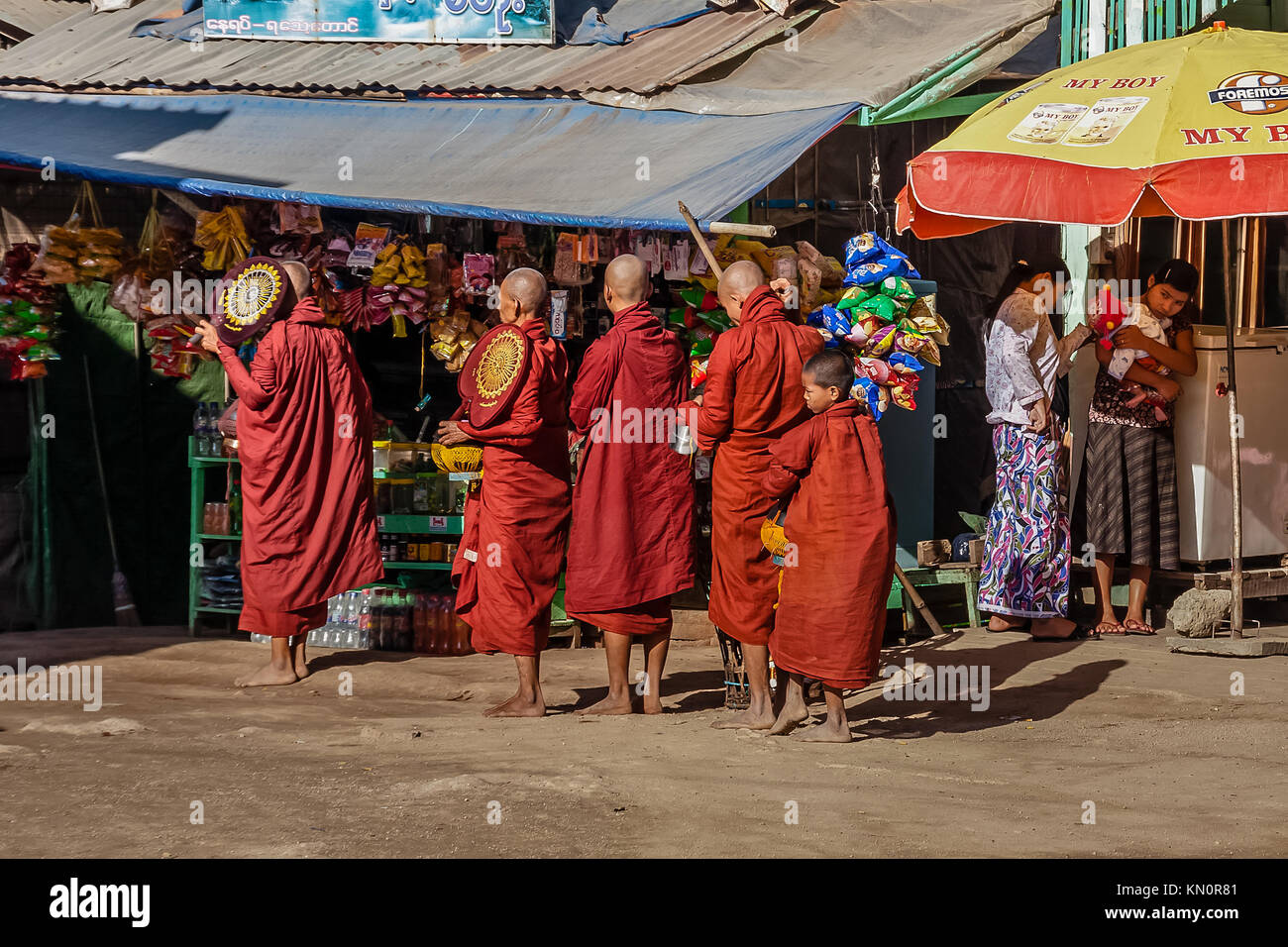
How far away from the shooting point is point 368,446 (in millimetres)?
7871

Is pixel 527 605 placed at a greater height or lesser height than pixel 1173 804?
greater

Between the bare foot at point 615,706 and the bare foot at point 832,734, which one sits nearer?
the bare foot at point 832,734

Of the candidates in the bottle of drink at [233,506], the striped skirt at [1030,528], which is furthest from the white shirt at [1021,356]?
the bottle of drink at [233,506]

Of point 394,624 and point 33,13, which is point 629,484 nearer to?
point 394,624

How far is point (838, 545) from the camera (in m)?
6.07

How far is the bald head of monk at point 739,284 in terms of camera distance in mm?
6773

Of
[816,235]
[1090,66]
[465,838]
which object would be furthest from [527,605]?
[816,235]

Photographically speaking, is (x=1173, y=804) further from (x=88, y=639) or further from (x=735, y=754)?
(x=88, y=639)

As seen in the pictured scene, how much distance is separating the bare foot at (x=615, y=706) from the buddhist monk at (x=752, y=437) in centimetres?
52

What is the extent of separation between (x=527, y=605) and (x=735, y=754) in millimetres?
1308

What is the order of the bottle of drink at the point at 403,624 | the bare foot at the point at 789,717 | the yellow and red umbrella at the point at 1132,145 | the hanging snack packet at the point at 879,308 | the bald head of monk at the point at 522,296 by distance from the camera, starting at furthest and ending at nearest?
1. the bottle of drink at the point at 403,624
2. the hanging snack packet at the point at 879,308
3. the bald head of monk at the point at 522,296
4. the yellow and red umbrella at the point at 1132,145
5. the bare foot at the point at 789,717

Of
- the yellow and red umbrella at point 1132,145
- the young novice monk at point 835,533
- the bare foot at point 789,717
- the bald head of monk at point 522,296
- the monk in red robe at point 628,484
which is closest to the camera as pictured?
the young novice monk at point 835,533

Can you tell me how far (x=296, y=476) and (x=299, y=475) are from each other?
0.7 inches

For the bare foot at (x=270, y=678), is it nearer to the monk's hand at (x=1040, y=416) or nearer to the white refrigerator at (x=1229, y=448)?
the monk's hand at (x=1040, y=416)
